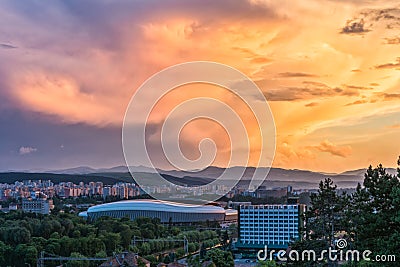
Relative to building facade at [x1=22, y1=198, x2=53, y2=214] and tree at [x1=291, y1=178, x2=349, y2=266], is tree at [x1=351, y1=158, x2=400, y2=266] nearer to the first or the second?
tree at [x1=291, y1=178, x2=349, y2=266]

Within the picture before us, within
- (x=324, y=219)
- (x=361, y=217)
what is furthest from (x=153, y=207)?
(x=361, y=217)

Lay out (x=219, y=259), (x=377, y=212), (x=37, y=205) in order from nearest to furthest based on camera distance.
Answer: (x=377, y=212)
(x=219, y=259)
(x=37, y=205)

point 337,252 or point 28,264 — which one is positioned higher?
point 337,252

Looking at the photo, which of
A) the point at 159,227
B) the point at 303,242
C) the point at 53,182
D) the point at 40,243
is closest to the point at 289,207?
the point at 159,227

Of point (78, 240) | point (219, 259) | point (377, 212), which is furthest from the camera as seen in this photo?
point (78, 240)

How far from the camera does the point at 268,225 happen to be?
19.7 meters

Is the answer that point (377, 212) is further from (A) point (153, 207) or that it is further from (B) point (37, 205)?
(B) point (37, 205)

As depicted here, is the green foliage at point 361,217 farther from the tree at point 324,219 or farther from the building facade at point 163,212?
the building facade at point 163,212

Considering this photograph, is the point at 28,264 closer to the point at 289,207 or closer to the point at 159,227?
the point at 159,227

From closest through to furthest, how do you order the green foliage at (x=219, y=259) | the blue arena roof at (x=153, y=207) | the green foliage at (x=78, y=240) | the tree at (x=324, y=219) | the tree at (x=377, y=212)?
the tree at (x=377, y=212) < the tree at (x=324, y=219) < the green foliage at (x=219, y=259) < the green foliage at (x=78, y=240) < the blue arena roof at (x=153, y=207)

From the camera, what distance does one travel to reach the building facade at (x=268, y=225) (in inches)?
753

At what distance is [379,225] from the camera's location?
4559 millimetres

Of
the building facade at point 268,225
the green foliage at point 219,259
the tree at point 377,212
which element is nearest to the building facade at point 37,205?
the building facade at point 268,225

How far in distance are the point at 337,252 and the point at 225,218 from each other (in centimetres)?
2514
